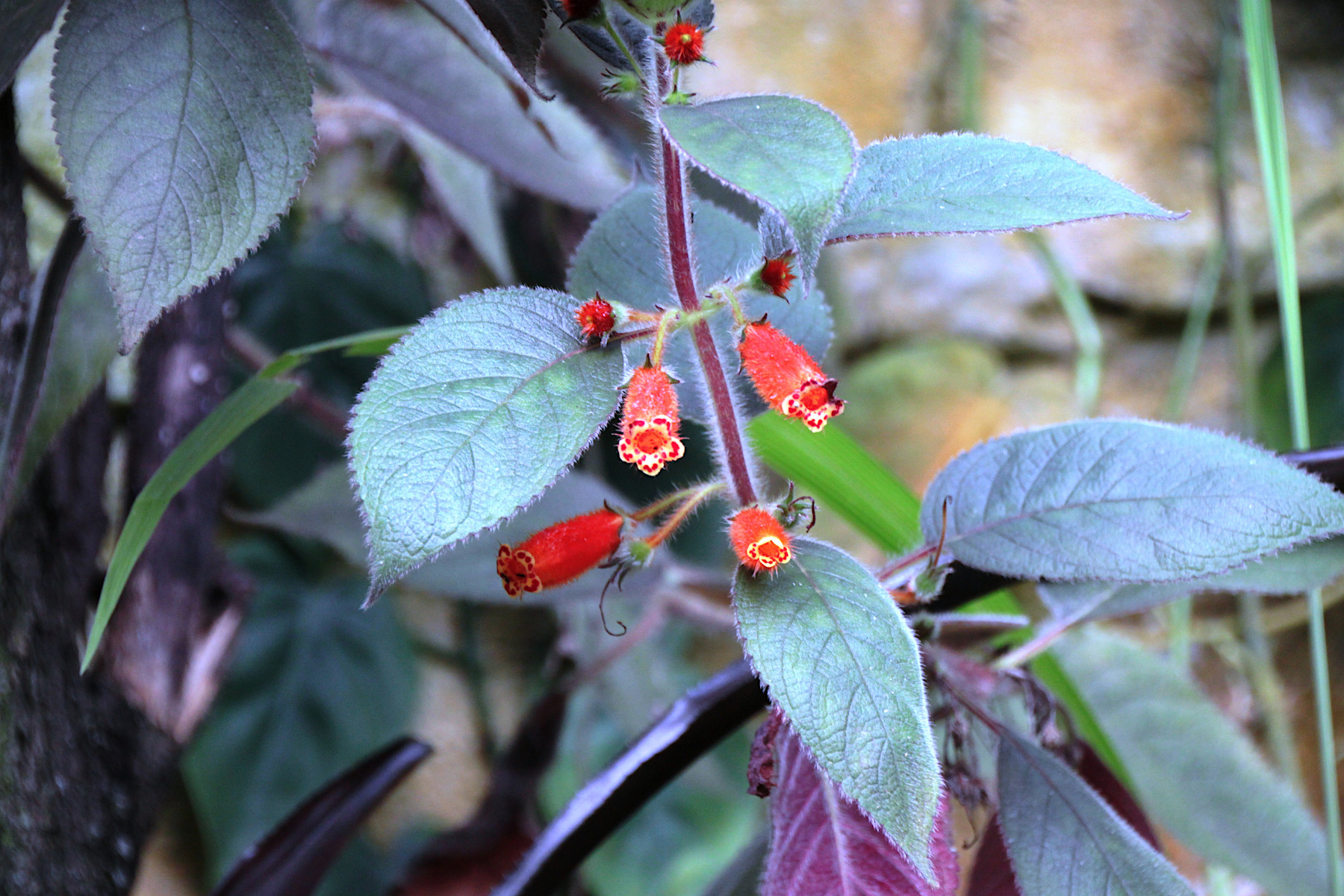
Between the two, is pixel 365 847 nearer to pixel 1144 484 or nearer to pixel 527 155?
pixel 527 155

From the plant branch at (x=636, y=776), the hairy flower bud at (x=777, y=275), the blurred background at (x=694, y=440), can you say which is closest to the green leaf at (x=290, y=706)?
the blurred background at (x=694, y=440)

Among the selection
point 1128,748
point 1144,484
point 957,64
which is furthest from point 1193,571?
point 957,64

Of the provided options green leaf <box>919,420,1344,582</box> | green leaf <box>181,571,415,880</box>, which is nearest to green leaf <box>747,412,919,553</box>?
green leaf <box>919,420,1344,582</box>

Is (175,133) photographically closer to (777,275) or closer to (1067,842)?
(777,275)

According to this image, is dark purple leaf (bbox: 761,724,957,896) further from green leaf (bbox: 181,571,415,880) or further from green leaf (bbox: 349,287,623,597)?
green leaf (bbox: 181,571,415,880)

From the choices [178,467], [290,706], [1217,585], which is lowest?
[290,706]

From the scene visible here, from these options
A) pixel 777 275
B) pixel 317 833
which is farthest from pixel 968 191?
pixel 317 833
